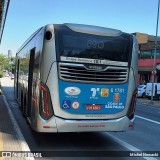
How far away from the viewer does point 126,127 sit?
9.92m

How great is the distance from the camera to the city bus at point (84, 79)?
30.5 ft

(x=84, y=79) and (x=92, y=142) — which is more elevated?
(x=84, y=79)

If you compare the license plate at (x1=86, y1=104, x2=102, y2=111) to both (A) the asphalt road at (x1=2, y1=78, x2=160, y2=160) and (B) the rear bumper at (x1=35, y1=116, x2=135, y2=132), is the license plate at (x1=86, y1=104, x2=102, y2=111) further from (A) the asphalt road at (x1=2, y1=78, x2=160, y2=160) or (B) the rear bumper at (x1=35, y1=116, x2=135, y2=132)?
(A) the asphalt road at (x1=2, y1=78, x2=160, y2=160)

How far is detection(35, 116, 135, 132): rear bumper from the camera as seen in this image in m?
9.20

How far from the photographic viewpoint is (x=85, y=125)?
9.43 metres

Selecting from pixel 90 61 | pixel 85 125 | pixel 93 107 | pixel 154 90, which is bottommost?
pixel 154 90

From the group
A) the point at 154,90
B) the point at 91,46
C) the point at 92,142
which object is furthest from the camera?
the point at 154,90

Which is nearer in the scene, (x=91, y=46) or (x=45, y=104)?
(x=45, y=104)

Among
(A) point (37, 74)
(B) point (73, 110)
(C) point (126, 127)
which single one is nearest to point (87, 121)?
(B) point (73, 110)

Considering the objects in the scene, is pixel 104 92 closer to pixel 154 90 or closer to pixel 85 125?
pixel 85 125

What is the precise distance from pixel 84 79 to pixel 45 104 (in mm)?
1144

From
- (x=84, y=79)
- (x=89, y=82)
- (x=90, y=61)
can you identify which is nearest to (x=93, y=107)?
(x=89, y=82)

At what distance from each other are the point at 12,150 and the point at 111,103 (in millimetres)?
2921

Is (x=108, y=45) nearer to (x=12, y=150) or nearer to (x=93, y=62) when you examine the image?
(x=93, y=62)
